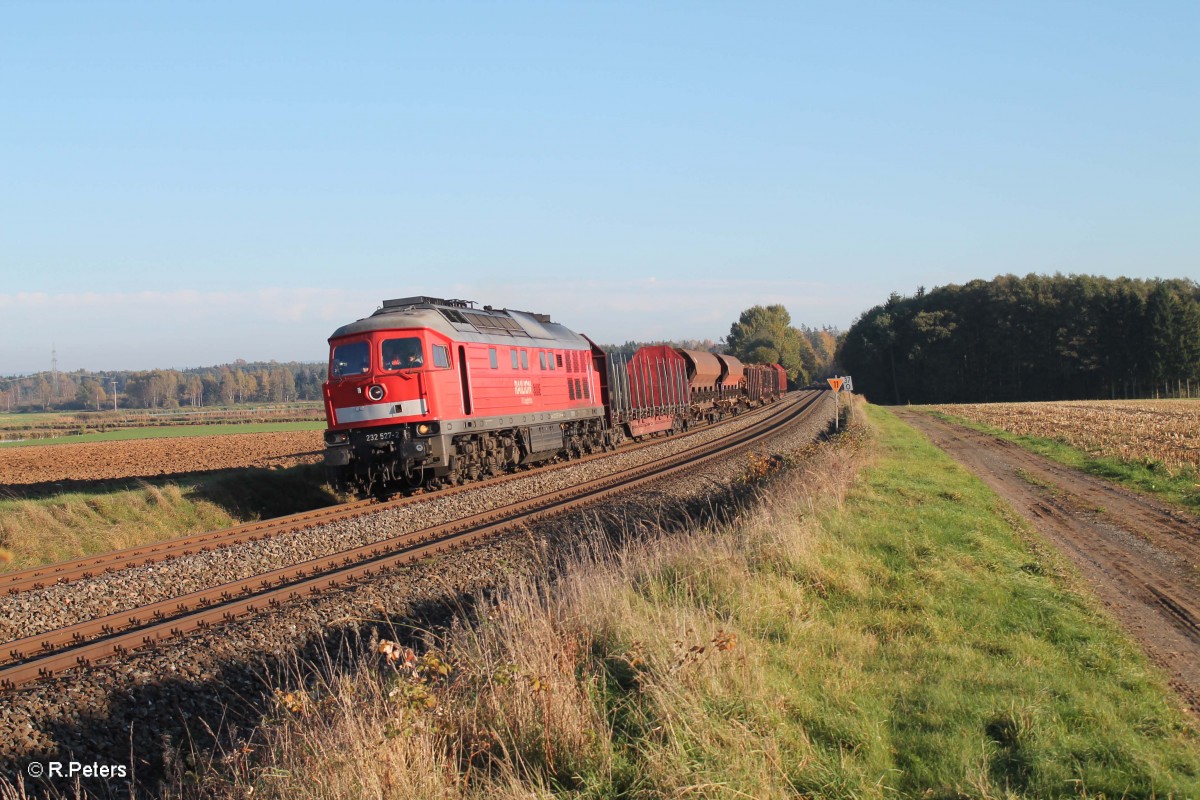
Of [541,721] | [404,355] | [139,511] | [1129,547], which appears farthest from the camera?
[404,355]

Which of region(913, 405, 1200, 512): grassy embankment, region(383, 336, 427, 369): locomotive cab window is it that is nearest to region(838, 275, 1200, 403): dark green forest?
region(913, 405, 1200, 512): grassy embankment

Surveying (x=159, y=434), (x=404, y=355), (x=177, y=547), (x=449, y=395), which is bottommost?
(x=177, y=547)

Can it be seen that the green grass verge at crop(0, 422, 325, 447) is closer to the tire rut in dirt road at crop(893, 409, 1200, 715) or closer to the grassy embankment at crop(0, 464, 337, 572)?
the grassy embankment at crop(0, 464, 337, 572)

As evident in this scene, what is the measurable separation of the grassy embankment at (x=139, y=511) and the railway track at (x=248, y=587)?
242 cm

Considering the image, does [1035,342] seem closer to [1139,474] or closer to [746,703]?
[1139,474]

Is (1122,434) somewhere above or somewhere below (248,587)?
below

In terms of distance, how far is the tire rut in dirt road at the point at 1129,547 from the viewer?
25.9 feet

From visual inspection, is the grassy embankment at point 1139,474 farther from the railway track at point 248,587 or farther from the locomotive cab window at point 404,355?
the locomotive cab window at point 404,355

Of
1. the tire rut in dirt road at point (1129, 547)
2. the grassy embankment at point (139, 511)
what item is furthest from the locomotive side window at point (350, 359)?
the tire rut in dirt road at point (1129, 547)

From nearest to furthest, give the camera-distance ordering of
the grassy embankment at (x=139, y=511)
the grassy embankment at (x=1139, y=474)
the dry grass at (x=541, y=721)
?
the dry grass at (x=541, y=721) < the grassy embankment at (x=139, y=511) < the grassy embankment at (x=1139, y=474)

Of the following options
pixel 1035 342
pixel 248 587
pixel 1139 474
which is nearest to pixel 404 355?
pixel 248 587

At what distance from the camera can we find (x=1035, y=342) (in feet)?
297

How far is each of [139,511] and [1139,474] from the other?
21.5m

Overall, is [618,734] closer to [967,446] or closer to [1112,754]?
[1112,754]
